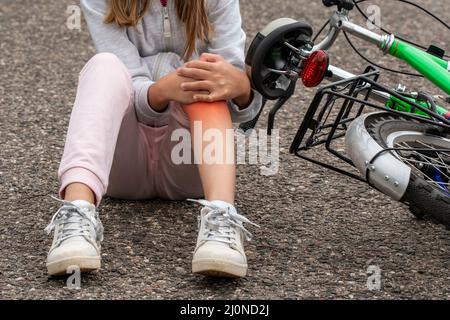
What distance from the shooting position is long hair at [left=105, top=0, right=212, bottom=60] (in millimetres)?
2926

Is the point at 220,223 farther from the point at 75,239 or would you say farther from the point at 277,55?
the point at 277,55

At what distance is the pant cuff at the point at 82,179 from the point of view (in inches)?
102

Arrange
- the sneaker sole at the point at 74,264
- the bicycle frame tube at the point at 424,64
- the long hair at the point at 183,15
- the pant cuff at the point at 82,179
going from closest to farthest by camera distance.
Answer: the sneaker sole at the point at 74,264
the pant cuff at the point at 82,179
the bicycle frame tube at the point at 424,64
the long hair at the point at 183,15

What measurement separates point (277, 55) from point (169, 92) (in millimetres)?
317

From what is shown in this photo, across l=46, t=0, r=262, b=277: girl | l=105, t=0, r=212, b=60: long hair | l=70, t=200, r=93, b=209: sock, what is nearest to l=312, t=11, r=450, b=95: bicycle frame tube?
l=46, t=0, r=262, b=277: girl

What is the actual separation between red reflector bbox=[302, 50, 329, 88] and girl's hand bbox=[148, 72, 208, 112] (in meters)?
0.29

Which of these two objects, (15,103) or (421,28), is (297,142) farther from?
(421,28)

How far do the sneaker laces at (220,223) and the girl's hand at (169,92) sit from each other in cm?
31

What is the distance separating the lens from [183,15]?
296 centimetres

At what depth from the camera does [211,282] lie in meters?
2.57

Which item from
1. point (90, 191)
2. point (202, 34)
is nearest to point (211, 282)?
point (90, 191)

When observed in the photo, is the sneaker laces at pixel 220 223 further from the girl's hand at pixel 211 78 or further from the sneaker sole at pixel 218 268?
the girl's hand at pixel 211 78

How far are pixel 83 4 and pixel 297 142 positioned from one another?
824mm

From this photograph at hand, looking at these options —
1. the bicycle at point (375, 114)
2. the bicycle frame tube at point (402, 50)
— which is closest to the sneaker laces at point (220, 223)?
the bicycle at point (375, 114)
